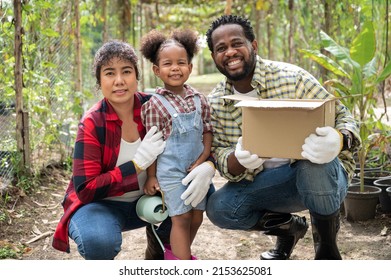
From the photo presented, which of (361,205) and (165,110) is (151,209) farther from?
(361,205)

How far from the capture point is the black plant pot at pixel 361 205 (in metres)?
3.63

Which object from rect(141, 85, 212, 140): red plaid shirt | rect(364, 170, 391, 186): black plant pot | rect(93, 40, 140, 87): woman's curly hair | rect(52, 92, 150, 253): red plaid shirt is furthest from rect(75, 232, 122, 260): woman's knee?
rect(364, 170, 391, 186): black plant pot

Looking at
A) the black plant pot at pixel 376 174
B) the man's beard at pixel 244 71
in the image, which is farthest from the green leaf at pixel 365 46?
the man's beard at pixel 244 71

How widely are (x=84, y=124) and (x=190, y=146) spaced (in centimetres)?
53

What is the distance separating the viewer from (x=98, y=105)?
2520mm

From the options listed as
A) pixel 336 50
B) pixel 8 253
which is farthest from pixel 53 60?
pixel 336 50

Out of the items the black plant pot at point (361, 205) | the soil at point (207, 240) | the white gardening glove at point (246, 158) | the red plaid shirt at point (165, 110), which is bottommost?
the soil at point (207, 240)

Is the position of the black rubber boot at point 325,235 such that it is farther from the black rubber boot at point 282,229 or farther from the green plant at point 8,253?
the green plant at point 8,253

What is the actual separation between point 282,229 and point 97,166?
3.44 ft

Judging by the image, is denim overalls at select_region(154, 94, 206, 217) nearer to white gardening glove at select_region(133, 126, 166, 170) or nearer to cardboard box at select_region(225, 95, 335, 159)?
white gardening glove at select_region(133, 126, 166, 170)

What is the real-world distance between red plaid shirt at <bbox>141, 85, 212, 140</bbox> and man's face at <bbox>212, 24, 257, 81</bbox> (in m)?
0.22

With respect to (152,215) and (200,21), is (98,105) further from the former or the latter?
(200,21)

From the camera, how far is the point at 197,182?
246 cm

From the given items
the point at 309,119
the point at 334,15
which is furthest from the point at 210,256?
the point at 334,15
